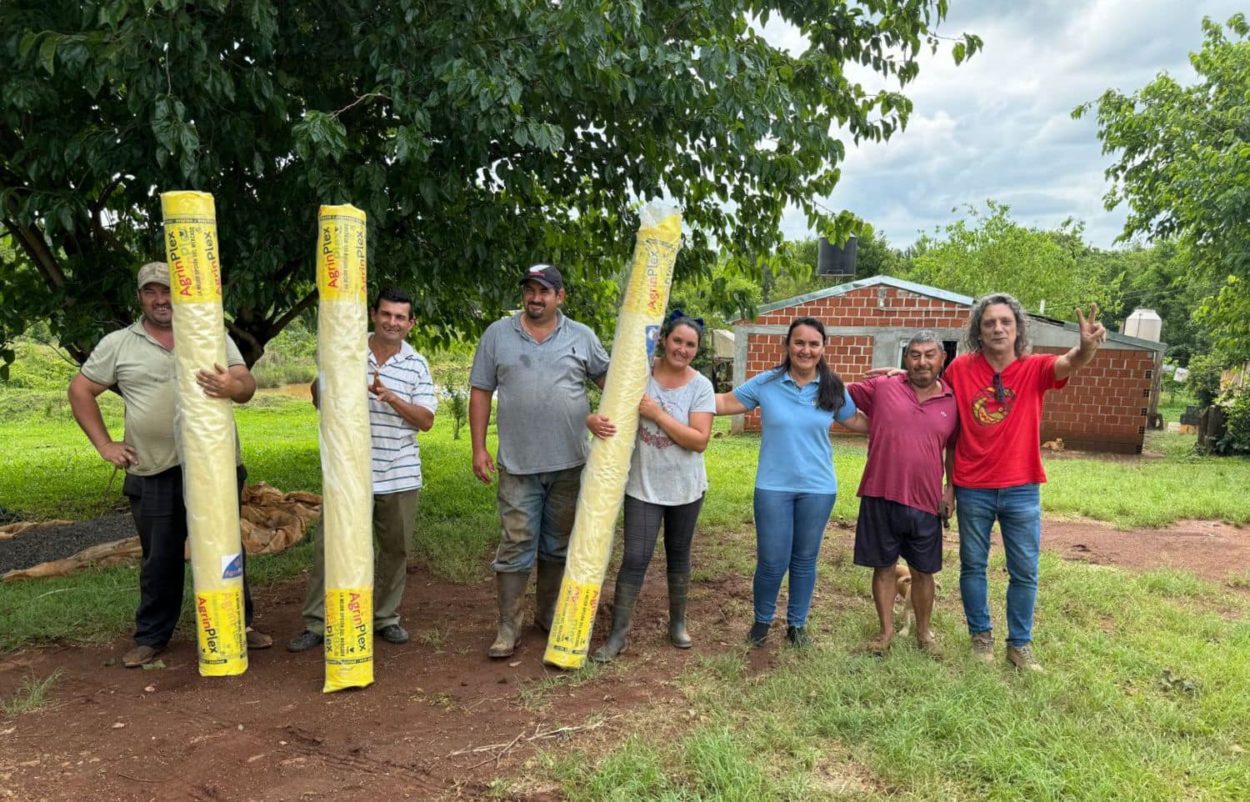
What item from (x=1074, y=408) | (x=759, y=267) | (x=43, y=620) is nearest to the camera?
(x=43, y=620)

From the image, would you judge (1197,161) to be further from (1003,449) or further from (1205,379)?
(1003,449)

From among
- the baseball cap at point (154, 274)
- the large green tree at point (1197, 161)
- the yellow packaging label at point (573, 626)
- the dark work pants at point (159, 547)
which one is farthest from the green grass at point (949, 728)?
the large green tree at point (1197, 161)

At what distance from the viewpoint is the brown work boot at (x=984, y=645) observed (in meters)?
3.86

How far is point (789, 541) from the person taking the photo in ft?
12.8

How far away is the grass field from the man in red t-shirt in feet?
1.22

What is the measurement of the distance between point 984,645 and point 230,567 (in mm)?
3608

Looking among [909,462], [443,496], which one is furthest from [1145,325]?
[909,462]

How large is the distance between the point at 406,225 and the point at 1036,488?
411cm

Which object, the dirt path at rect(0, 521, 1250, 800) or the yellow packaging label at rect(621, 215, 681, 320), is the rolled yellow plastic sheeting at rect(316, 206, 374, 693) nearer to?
the dirt path at rect(0, 521, 1250, 800)

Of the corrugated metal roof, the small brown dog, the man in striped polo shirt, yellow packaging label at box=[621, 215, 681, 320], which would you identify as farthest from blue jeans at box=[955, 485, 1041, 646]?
the corrugated metal roof

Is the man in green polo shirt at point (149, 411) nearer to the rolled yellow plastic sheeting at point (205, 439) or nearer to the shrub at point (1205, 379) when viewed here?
the rolled yellow plastic sheeting at point (205, 439)

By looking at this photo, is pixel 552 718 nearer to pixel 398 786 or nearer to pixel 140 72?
pixel 398 786

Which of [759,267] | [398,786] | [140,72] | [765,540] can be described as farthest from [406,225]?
[398,786]

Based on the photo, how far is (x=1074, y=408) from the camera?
1496 centimetres
